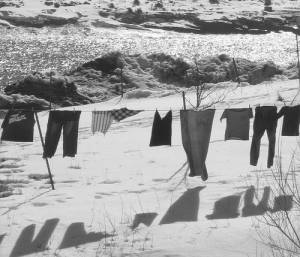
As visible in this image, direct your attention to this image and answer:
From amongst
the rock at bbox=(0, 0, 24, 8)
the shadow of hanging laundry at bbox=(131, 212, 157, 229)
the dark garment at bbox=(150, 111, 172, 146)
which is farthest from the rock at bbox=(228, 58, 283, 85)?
the rock at bbox=(0, 0, 24, 8)

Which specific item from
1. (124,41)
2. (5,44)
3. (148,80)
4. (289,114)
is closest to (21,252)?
(289,114)

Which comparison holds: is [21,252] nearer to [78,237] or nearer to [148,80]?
[78,237]

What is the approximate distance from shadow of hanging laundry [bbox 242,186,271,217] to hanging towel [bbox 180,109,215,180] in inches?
42.5

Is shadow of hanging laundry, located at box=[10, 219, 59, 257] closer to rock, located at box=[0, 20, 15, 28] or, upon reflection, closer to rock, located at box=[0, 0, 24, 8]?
rock, located at box=[0, 20, 15, 28]

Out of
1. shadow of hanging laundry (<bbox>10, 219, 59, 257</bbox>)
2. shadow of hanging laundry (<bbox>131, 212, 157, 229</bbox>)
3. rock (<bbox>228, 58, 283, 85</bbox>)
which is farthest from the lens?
rock (<bbox>228, 58, 283, 85</bbox>)

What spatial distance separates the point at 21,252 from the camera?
7.48 metres

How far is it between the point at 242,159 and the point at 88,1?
83237 mm

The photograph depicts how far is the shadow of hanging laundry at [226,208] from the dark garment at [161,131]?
5.74 ft

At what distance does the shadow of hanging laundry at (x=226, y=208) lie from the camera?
340 inches

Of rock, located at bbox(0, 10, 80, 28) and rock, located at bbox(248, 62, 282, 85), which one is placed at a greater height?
rock, located at bbox(248, 62, 282, 85)

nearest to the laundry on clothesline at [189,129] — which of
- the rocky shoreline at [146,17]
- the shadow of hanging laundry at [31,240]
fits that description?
the shadow of hanging laundry at [31,240]

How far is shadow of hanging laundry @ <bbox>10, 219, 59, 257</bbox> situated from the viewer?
296 inches

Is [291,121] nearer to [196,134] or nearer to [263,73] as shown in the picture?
[196,134]

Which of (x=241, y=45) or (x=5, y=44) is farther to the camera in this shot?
(x=241, y=45)
